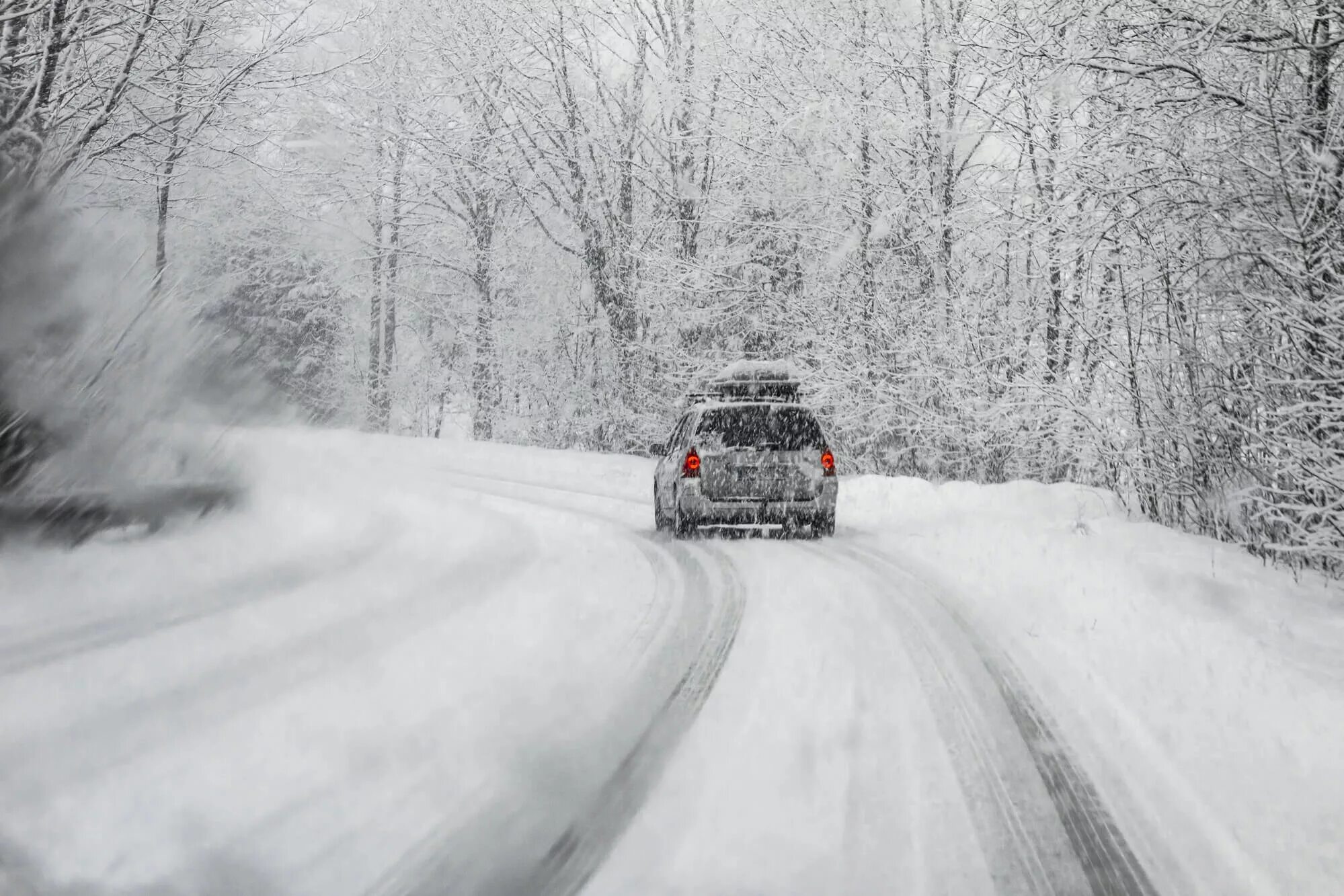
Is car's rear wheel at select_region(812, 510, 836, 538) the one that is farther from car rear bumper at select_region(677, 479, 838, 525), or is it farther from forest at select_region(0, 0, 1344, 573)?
forest at select_region(0, 0, 1344, 573)

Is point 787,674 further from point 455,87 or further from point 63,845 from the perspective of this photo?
point 455,87

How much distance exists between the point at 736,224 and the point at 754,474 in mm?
11202

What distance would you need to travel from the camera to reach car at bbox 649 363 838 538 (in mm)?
11531

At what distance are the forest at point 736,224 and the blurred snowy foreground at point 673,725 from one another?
1897 millimetres

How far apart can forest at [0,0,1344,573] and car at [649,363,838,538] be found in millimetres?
3500

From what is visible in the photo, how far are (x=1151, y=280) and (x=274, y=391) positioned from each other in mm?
11792

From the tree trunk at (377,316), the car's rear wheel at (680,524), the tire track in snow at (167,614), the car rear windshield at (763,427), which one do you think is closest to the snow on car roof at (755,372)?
the car rear windshield at (763,427)

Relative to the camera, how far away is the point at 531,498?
15953 mm

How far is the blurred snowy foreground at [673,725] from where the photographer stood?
3281mm

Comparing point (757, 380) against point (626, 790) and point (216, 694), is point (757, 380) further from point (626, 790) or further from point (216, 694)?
point (626, 790)

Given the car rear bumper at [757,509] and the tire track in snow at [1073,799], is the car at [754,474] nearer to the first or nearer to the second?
the car rear bumper at [757,509]

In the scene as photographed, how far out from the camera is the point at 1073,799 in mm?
3855

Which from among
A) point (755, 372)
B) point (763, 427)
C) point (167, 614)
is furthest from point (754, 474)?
point (167, 614)

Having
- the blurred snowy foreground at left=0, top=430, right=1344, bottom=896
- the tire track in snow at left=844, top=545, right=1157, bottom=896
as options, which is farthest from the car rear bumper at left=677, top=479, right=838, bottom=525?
the tire track in snow at left=844, top=545, right=1157, bottom=896
